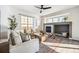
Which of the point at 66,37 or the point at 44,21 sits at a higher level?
the point at 44,21

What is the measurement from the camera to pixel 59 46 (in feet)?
5.75

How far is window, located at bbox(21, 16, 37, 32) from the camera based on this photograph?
1.77 metres

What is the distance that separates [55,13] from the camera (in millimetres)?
1802

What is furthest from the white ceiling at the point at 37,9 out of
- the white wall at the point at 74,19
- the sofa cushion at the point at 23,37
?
the sofa cushion at the point at 23,37

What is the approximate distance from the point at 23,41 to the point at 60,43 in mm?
903

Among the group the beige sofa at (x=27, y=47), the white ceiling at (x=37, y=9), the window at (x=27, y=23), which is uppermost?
the white ceiling at (x=37, y=9)

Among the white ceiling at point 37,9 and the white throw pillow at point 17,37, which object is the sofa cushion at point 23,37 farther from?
the white ceiling at point 37,9

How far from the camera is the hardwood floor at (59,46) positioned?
1.71 meters

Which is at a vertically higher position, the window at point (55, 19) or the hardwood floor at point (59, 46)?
the window at point (55, 19)

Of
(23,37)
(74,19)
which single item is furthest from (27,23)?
(74,19)

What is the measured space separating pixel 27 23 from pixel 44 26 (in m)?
0.42

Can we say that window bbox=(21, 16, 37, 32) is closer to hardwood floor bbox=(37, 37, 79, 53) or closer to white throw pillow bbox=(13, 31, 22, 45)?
white throw pillow bbox=(13, 31, 22, 45)
